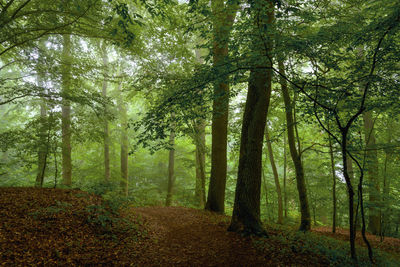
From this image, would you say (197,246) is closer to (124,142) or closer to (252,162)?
(252,162)

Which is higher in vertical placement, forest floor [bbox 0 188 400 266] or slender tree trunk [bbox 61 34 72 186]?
slender tree trunk [bbox 61 34 72 186]

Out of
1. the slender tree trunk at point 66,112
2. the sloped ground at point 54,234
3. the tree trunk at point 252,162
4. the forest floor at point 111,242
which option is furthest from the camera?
the slender tree trunk at point 66,112

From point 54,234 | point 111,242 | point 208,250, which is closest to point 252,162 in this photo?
point 208,250

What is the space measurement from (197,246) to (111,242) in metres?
2.08

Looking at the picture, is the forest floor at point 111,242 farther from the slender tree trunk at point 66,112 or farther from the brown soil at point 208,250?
the slender tree trunk at point 66,112

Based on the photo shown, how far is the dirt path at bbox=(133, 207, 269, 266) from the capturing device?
4434mm

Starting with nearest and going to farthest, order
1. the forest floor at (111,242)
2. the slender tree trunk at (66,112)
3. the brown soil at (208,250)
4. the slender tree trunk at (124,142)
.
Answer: the forest floor at (111,242) < the brown soil at (208,250) < the slender tree trunk at (66,112) < the slender tree trunk at (124,142)

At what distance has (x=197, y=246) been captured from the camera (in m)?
5.23

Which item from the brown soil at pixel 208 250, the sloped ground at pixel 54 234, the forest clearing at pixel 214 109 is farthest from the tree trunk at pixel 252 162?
the sloped ground at pixel 54 234

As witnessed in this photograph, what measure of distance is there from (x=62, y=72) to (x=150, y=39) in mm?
3469

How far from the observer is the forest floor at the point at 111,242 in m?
4.12

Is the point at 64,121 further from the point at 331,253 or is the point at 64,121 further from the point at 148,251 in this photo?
the point at 331,253

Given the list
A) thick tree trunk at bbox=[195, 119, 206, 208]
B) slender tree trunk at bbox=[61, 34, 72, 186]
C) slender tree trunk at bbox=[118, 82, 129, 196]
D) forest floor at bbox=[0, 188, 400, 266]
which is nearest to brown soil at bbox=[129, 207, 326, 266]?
forest floor at bbox=[0, 188, 400, 266]

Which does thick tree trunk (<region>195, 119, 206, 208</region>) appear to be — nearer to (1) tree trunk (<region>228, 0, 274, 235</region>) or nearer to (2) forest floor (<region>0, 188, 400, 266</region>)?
(1) tree trunk (<region>228, 0, 274, 235</region>)
